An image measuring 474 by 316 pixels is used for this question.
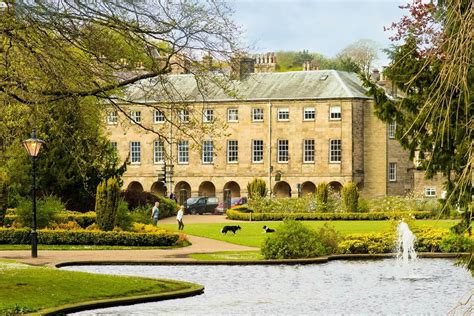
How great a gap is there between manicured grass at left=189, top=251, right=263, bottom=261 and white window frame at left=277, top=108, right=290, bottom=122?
4281 cm

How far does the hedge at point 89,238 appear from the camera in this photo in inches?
1496

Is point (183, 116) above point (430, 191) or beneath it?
above

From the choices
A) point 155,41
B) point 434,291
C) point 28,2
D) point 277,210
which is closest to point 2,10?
point 28,2

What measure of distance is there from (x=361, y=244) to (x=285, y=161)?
43195mm

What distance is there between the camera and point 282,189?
77.4 m

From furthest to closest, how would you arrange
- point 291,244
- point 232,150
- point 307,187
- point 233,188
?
point 233,188 → point 232,150 → point 307,187 → point 291,244

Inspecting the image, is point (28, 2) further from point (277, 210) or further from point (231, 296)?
point (277, 210)

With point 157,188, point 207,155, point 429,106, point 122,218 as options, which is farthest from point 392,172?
point 429,106

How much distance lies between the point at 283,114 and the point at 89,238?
132 ft

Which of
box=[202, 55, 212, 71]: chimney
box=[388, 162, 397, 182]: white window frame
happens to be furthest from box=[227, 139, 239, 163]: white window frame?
box=[202, 55, 212, 71]: chimney

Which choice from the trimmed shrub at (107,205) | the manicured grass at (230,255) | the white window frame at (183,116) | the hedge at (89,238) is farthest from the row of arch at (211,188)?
the white window frame at (183,116)

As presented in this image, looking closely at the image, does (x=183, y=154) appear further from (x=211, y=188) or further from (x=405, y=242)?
(x=405, y=242)

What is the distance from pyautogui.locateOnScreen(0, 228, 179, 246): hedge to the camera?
125ft

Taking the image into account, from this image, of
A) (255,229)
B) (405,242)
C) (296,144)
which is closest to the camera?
(405,242)
